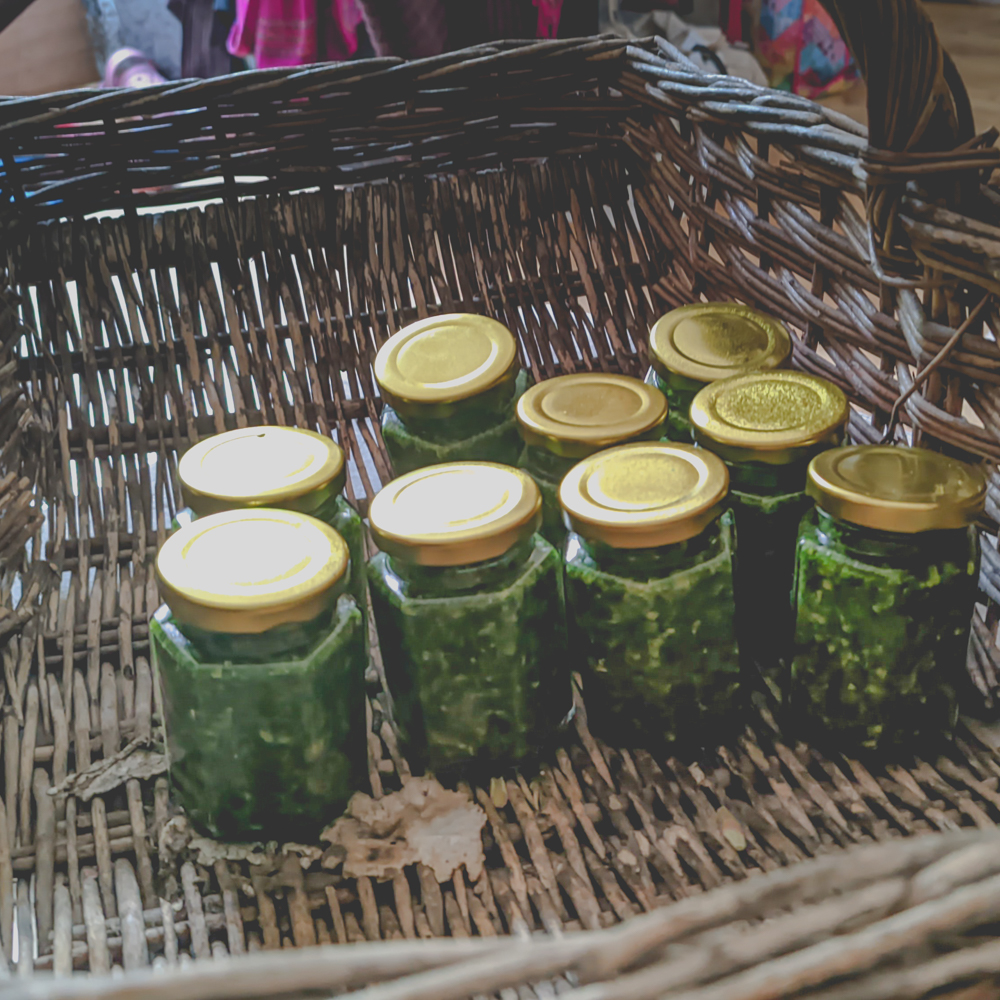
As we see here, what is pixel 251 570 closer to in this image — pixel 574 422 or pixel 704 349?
pixel 574 422

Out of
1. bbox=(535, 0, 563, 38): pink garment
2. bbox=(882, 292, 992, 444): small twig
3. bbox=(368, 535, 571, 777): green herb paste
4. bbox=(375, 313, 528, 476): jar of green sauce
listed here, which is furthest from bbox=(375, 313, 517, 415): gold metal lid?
bbox=(535, 0, 563, 38): pink garment

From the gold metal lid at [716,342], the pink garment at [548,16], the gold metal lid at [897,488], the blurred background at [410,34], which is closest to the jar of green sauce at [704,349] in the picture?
the gold metal lid at [716,342]

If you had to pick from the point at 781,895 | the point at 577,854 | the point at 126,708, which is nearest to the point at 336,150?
the point at 126,708

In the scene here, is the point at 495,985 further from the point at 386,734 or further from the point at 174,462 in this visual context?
the point at 174,462

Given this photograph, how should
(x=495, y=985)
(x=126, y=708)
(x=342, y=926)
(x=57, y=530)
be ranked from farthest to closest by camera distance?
(x=57, y=530)
(x=126, y=708)
(x=342, y=926)
(x=495, y=985)

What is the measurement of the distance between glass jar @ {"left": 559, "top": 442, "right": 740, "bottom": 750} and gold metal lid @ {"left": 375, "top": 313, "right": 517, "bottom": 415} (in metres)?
0.10

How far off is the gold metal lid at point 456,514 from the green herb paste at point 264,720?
0.04m

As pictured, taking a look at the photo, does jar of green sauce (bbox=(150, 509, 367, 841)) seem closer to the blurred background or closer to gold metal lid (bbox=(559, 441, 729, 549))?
gold metal lid (bbox=(559, 441, 729, 549))

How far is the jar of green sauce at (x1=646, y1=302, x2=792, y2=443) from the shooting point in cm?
58

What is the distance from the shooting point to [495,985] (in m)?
0.24

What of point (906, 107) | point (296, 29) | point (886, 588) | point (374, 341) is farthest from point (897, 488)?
point (296, 29)

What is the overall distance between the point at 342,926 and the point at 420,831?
0.19ft

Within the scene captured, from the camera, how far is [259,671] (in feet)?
1.43

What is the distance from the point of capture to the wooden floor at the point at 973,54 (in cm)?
180
